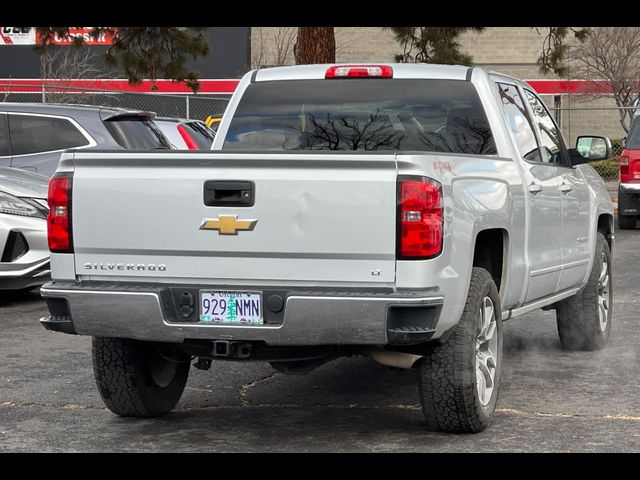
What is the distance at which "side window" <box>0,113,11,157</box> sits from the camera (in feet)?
44.2

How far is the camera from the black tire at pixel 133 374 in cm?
651

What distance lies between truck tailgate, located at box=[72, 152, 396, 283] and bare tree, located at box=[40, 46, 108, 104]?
23.0m

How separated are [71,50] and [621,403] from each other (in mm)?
34213

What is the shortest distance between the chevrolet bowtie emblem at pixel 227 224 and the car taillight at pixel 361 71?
206 centimetres

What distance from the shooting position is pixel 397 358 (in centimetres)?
608

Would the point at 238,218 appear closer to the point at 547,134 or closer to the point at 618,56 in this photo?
the point at 547,134

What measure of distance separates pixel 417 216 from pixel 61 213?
1.74 m

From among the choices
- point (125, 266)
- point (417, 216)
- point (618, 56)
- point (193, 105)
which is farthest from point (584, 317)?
point (618, 56)

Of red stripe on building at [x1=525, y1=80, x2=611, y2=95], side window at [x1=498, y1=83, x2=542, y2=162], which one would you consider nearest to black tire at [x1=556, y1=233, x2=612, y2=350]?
side window at [x1=498, y1=83, x2=542, y2=162]

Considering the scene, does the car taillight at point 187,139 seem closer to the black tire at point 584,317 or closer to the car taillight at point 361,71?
the black tire at point 584,317

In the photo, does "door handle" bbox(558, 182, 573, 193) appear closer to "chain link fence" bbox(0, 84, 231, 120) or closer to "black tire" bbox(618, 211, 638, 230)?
"black tire" bbox(618, 211, 638, 230)

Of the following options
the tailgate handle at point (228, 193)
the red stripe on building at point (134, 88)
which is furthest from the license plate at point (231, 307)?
the red stripe on building at point (134, 88)
